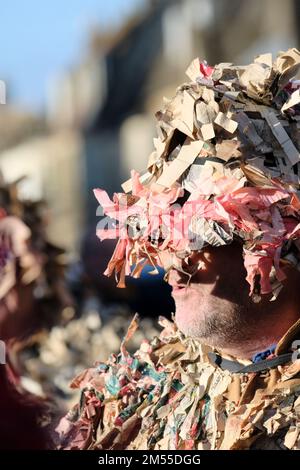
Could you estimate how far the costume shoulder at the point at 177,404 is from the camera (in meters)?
3.62

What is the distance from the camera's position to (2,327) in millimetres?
5738

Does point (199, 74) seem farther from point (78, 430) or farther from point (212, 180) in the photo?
point (78, 430)

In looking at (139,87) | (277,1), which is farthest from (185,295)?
(139,87)

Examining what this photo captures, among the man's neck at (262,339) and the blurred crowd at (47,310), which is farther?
the blurred crowd at (47,310)

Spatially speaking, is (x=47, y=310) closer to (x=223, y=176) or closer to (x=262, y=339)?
(x=262, y=339)

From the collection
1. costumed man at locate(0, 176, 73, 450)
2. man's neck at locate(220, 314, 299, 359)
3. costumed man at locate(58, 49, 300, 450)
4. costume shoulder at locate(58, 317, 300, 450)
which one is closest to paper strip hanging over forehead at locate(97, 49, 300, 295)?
costumed man at locate(58, 49, 300, 450)

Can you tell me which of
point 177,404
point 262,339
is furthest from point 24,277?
point 262,339

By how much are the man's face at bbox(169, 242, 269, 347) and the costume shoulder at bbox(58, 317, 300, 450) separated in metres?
0.16

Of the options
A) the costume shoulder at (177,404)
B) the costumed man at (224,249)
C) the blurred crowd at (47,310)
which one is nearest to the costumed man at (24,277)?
the blurred crowd at (47,310)

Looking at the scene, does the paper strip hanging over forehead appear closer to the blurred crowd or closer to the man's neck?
the man's neck

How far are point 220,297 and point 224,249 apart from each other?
14 centimetres

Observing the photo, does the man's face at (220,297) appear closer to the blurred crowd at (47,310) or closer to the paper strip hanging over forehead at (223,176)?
the paper strip hanging over forehead at (223,176)

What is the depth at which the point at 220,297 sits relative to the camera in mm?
3697

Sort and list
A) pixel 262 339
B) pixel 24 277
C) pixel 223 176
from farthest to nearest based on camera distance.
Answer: pixel 24 277 < pixel 262 339 < pixel 223 176
